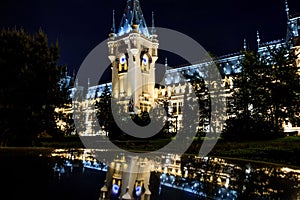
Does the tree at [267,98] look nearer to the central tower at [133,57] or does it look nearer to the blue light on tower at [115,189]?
the blue light on tower at [115,189]

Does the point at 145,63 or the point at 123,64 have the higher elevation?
the point at 145,63

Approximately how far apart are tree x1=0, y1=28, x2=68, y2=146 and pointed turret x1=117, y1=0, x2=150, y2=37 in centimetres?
5941

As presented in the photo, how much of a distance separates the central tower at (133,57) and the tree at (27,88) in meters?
51.9

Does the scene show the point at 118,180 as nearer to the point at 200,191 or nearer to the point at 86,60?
the point at 200,191

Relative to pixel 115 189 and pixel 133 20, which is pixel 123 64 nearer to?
pixel 133 20

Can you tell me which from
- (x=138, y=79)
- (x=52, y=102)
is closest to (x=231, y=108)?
(x=52, y=102)

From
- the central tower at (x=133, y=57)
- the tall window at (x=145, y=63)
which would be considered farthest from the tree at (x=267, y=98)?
the tall window at (x=145, y=63)

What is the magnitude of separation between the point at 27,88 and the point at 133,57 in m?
59.9

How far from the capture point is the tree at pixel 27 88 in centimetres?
2461

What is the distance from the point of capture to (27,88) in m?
24.9

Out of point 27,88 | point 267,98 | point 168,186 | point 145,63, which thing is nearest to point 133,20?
point 145,63

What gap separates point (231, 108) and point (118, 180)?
2958 centimetres

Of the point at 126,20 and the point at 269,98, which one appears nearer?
the point at 269,98

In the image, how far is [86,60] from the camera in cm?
9862
